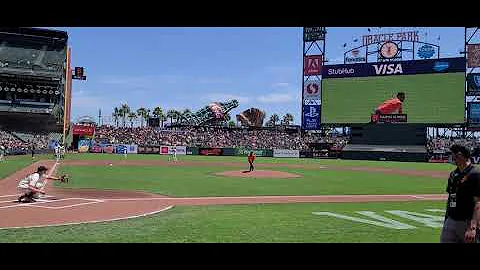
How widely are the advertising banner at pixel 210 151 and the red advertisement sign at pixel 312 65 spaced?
17461mm

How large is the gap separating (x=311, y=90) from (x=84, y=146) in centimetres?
3428

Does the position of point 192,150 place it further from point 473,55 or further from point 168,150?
point 473,55

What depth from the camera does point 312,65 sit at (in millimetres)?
70750

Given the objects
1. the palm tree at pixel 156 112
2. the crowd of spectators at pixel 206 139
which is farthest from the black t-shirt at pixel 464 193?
the palm tree at pixel 156 112

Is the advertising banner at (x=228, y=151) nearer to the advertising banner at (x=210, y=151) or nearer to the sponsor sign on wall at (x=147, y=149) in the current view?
the advertising banner at (x=210, y=151)

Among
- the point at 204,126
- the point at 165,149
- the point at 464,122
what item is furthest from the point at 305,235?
the point at 204,126

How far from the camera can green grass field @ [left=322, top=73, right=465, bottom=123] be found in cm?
5847

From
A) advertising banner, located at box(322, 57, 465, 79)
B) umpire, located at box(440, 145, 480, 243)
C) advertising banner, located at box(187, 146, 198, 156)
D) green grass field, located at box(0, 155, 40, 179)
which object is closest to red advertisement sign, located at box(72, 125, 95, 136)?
advertising banner, located at box(187, 146, 198, 156)

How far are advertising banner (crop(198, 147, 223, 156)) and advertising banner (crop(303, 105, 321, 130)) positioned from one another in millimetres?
13193

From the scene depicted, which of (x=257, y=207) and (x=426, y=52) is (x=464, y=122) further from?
(x=257, y=207)

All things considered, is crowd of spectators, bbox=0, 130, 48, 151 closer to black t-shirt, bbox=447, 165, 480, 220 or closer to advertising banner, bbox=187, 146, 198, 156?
advertising banner, bbox=187, 146, 198, 156

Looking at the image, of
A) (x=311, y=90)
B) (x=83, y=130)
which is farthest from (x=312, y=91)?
(x=83, y=130)

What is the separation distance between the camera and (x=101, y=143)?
69188 mm
